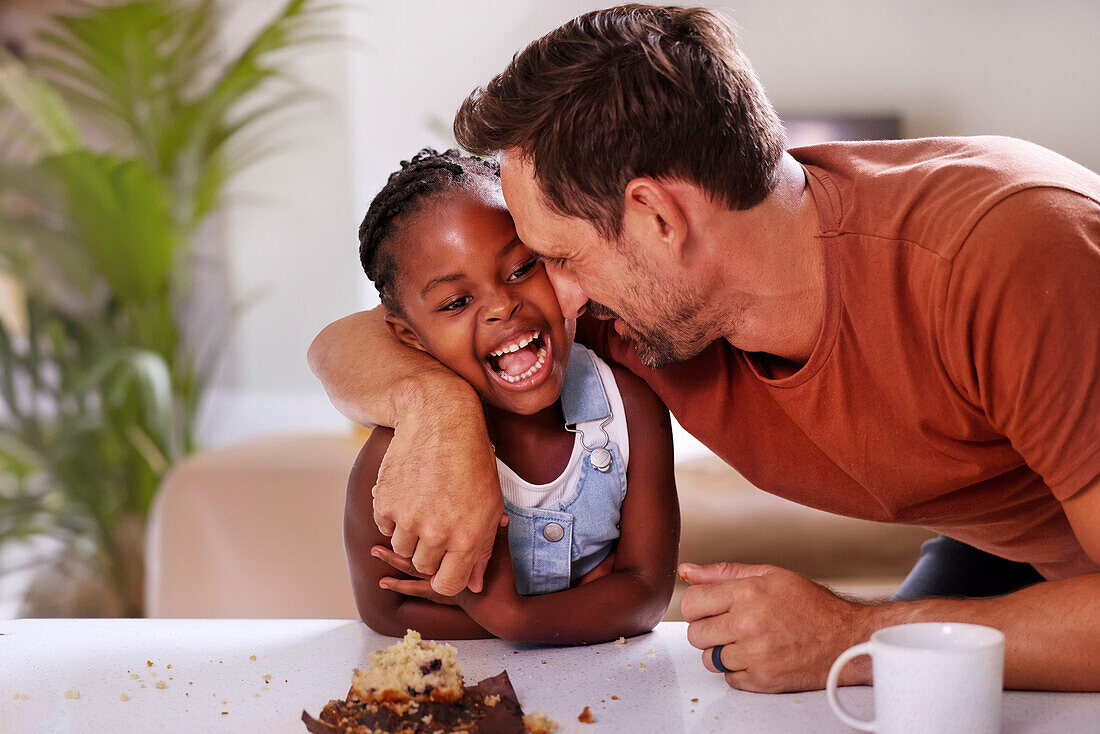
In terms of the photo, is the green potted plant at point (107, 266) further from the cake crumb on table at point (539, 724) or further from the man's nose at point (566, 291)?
the cake crumb on table at point (539, 724)

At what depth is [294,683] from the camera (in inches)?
40.9

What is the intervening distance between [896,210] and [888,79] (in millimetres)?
2948

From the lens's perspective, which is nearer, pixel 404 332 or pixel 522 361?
pixel 522 361

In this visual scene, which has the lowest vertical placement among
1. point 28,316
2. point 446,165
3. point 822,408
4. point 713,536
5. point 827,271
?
point 713,536

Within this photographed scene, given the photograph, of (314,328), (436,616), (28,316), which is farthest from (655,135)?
(314,328)

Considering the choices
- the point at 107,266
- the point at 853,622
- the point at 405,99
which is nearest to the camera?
the point at 853,622

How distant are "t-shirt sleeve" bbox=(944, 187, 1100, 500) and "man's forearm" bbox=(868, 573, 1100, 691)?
97 millimetres

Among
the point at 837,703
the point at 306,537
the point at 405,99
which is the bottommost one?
the point at 306,537

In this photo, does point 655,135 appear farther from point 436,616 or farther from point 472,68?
point 472,68

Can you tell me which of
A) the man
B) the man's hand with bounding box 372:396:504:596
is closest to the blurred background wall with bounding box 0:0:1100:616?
the man

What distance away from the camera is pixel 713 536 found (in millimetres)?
2359

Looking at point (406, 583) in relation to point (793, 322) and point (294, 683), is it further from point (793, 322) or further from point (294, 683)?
point (793, 322)

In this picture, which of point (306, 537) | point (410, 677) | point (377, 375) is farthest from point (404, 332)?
point (306, 537)

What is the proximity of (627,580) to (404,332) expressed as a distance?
1.43ft
